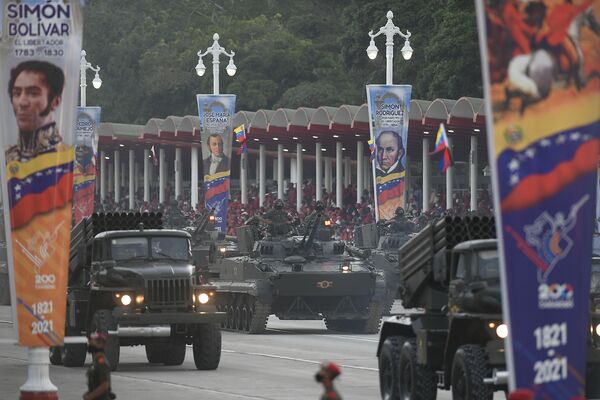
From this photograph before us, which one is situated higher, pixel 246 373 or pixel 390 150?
pixel 390 150

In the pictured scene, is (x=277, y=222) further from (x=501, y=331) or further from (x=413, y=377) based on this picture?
(x=501, y=331)

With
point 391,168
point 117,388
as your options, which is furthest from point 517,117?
point 391,168

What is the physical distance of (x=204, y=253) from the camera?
114 ft

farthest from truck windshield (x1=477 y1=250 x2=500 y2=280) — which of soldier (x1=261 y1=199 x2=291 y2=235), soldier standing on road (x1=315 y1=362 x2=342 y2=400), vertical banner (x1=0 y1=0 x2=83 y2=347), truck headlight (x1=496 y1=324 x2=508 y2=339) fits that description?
soldier (x1=261 y1=199 x2=291 y2=235)

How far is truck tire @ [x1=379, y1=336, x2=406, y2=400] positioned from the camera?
22312 millimetres

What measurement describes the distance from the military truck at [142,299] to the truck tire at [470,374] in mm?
9650

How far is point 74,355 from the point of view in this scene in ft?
100

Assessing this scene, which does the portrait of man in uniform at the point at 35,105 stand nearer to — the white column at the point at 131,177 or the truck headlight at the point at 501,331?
the truck headlight at the point at 501,331

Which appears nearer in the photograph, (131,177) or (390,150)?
(390,150)

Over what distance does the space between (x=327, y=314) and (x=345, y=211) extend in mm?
27900

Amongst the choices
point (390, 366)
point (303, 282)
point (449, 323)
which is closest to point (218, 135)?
point (303, 282)

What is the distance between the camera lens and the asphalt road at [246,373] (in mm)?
25203

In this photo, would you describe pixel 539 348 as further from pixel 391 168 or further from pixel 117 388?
pixel 391 168

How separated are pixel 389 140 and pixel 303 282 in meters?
13.0
